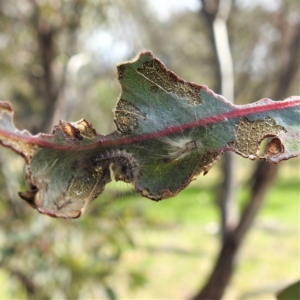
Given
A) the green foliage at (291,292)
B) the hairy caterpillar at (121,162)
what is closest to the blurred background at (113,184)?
the hairy caterpillar at (121,162)

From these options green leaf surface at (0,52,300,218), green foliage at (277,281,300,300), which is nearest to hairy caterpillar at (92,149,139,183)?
green leaf surface at (0,52,300,218)

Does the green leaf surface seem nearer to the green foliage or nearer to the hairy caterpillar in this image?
the hairy caterpillar

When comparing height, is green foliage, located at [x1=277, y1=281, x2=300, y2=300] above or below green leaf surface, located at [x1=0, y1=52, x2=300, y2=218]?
below


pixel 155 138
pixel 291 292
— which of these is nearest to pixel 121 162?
pixel 155 138

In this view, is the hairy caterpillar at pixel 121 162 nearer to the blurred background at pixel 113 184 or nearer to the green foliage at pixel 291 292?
the blurred background at pixel 113 184

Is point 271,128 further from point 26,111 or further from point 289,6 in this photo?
point 26,111
